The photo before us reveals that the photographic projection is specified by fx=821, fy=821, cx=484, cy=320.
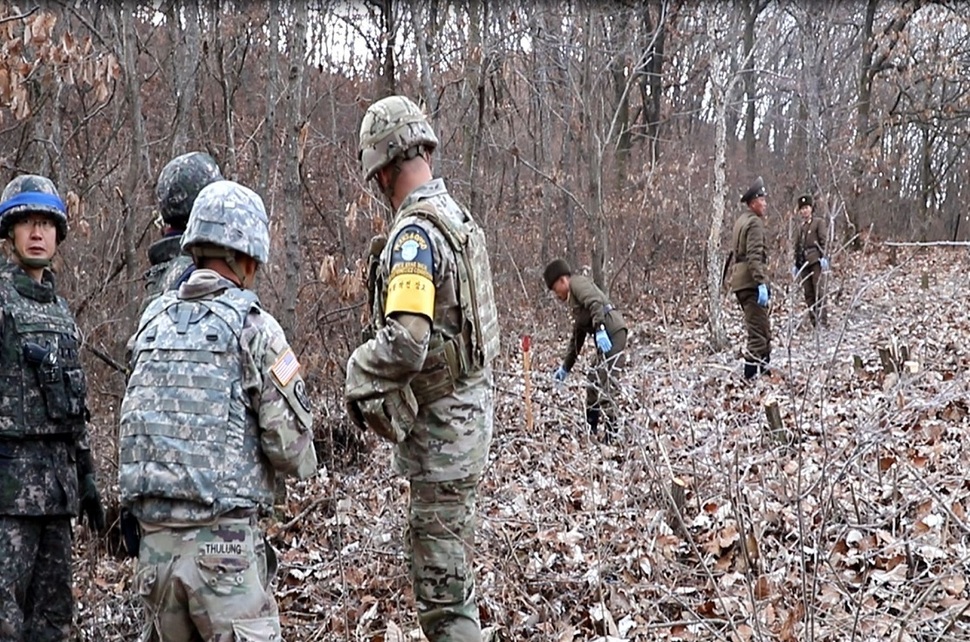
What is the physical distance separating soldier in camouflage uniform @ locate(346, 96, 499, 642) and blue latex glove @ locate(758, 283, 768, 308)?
598cm

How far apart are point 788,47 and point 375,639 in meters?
30.2

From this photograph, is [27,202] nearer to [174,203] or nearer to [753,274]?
[174,203]

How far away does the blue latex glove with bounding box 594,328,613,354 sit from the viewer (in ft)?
21.5

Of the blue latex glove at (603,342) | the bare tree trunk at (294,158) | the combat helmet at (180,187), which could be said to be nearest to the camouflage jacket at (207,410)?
the combat helmet at (180,187)

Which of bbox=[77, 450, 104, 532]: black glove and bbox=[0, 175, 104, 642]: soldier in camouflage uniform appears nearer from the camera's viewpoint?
bbox=[0, 175, 104, 642]: soldier in camouflage uniform

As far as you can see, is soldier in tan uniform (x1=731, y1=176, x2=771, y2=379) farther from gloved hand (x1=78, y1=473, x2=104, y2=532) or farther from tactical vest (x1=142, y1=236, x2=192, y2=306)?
gloved hand (x1=78, y1=473, x2=104, y2=532)

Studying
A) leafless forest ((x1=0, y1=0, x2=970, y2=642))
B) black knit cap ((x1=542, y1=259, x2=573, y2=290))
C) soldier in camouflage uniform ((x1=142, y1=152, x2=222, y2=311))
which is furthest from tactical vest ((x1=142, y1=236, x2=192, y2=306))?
black knit cap ((x1=542, y1=259, x2=573, y2=290))

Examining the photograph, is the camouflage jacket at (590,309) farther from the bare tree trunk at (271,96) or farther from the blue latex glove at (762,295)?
the bare tree trunk at (271,96)

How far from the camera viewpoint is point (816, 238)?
1131 cm

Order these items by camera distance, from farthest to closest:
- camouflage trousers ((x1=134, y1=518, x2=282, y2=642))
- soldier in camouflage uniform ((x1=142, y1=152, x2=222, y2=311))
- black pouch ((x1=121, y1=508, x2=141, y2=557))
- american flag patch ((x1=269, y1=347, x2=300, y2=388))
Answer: soldier in camouflage uniform ((x1=142, y1=152, x2=222, y2=311)) < black pouch ((x1=121, y1=508, x2=141, y2=557)) < american flag patch ((x1=269, y1=347, x2=300, y2=388)) < camouflage trousers ((x1=134, y1=518, x2=282, y2=642))

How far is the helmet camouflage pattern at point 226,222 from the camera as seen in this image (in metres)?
2.62

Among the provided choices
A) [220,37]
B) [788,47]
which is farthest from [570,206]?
[788,47]

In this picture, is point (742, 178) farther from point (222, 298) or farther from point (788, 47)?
point (222, 298)

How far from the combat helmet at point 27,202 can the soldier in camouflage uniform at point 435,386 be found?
142 centimetres
